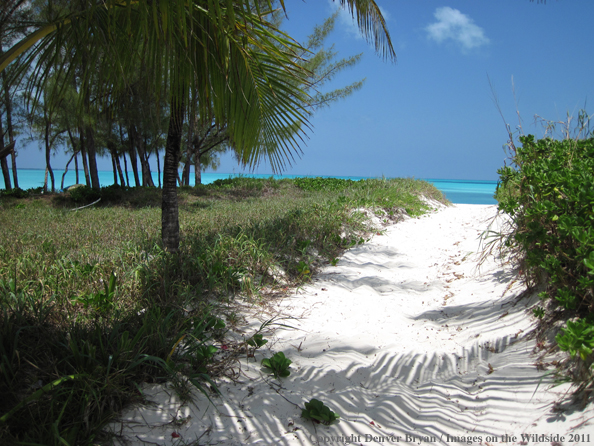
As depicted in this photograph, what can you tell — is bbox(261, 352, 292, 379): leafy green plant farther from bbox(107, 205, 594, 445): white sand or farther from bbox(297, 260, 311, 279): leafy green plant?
bbox(297, 260, 311, 279): leafy green plant

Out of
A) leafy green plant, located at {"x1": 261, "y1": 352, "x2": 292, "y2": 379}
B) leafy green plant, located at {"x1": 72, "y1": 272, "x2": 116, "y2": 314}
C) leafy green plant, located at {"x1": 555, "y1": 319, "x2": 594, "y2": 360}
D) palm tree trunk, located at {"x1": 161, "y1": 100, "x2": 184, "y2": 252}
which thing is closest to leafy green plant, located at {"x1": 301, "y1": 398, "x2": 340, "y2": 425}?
leafy green plant, located at {"x1": 261, "y1": 352, "x2": 292, "y2": 379}

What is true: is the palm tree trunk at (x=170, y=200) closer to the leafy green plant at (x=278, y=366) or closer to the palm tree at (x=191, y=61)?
the palm tree at (x=191, y=61)

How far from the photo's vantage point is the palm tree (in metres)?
2.11

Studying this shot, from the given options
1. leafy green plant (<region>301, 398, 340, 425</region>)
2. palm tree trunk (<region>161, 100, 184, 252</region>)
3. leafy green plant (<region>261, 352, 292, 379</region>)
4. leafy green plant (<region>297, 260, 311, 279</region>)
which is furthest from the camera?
leafy green plant (<region>297, 260, 311, 279</region>)

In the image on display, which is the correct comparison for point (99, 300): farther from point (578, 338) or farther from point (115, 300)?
point (578, 338)

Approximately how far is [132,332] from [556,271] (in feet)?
8.74

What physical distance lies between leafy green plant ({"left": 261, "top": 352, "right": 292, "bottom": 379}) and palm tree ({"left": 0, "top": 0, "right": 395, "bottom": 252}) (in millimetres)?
1919

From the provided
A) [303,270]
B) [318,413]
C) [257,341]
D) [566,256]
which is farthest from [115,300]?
[566,256]

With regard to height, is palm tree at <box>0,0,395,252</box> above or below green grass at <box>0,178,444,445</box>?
above

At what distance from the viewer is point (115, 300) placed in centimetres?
266

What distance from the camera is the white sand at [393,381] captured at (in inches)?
64.8

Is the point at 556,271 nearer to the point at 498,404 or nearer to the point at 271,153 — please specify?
the point at 498,404

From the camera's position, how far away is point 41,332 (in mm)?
2117

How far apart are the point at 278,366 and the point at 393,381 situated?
2.51ft
